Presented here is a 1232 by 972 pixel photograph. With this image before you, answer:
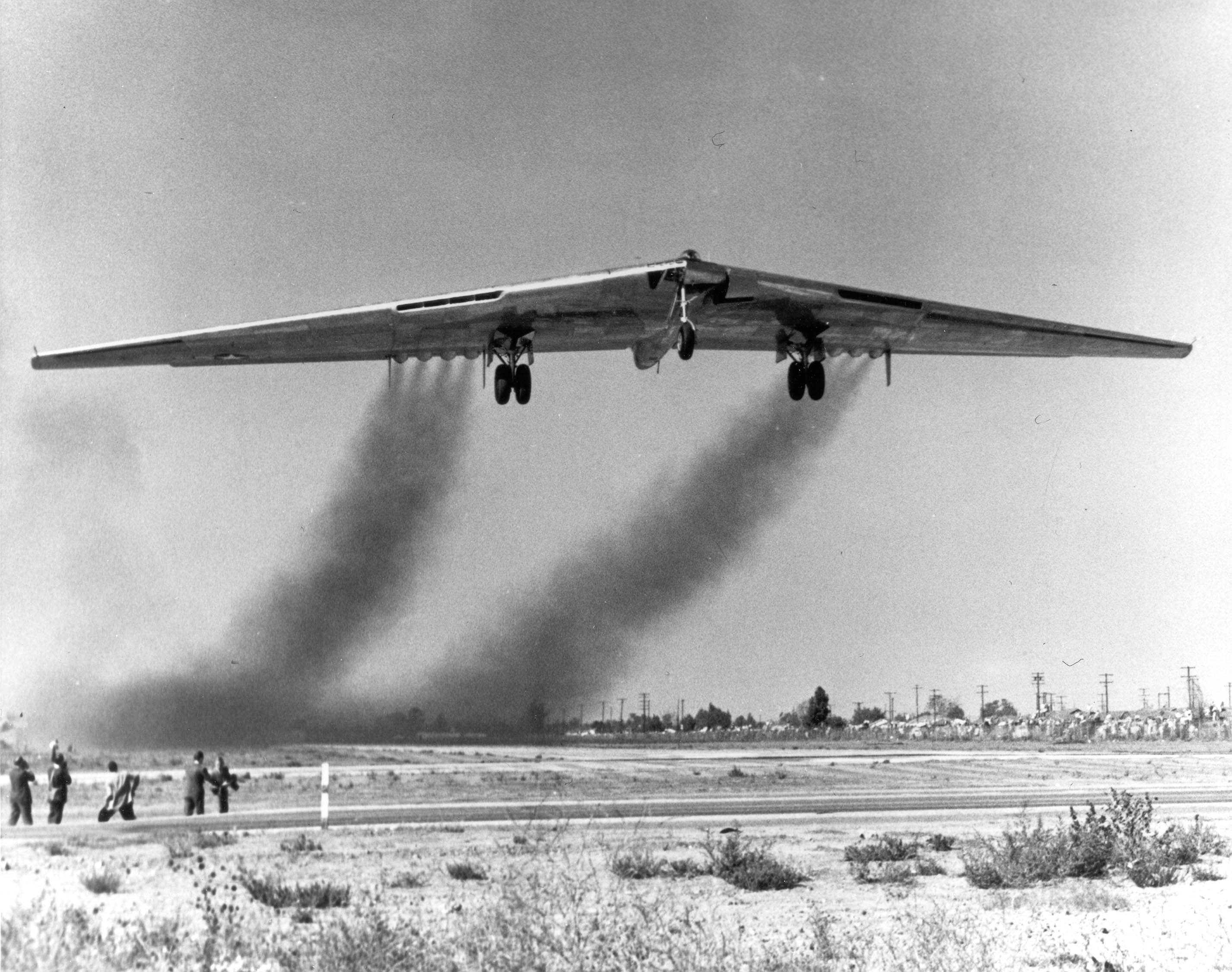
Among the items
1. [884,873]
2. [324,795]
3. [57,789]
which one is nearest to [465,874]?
[324,795]

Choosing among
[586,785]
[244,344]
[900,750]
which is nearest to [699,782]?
[586,785]

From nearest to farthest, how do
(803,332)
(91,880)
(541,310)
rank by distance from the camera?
(91,880)
(541,310)
(803,332)

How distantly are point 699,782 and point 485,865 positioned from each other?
1698 cm

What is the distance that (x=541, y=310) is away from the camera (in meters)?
24.7

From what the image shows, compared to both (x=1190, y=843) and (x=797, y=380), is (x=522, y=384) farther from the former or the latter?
(x=1190, y=843)

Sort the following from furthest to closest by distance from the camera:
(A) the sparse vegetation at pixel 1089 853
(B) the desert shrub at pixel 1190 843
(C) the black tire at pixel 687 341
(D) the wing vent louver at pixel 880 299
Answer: (D) the wing vent louver at pixel 880 299
(C) the black tire at pixel 687 341
(B) the desert shrub at pixel 1190 843
(A) the sparse vegetation at pixel 1089 853

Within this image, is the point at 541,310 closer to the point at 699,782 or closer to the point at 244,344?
the point at 244,344

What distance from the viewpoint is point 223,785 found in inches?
734

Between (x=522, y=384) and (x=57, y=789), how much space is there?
1508cm

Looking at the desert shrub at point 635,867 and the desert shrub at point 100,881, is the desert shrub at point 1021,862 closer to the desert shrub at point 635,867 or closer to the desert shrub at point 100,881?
the desert shrub at point 635,867

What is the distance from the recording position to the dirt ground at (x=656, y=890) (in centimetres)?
1434

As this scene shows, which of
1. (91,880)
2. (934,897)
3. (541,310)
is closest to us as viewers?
(91,880)

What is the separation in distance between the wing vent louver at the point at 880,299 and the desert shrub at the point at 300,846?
15.6 metres

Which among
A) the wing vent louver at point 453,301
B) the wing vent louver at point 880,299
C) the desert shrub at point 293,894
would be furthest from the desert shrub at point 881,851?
the wing vent louver at point 453,301
